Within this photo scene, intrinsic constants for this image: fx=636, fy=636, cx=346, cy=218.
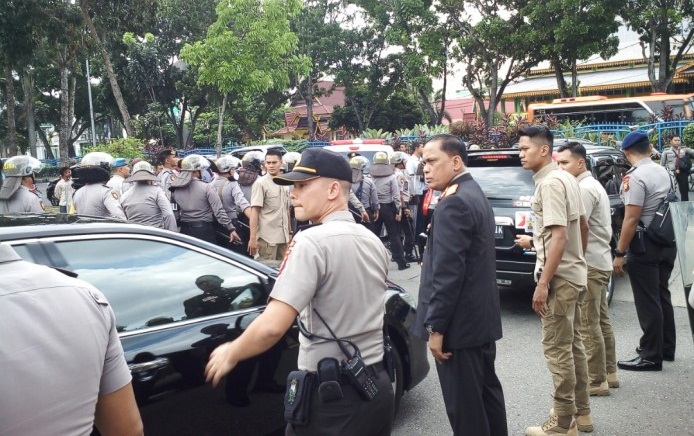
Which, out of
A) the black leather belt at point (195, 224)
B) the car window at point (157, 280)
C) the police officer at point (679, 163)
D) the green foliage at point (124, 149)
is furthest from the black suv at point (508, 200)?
the green foliage at point (124, 149)

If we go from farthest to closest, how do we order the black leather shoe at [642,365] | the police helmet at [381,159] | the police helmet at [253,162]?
1. the police helmet at [381,159]
2. the police helmet at [253,162]
3. the black leather shoe at [642,365]

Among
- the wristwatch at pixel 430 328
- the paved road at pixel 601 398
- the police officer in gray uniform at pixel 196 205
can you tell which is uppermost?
the police officer in gray uniform at pixel 196 205

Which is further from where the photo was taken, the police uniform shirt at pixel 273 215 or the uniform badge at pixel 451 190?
the police uniform shirt at pixel 273 215

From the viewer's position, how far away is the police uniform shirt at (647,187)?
4.73 metres

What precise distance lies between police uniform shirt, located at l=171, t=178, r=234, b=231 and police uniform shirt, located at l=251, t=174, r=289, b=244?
1.81ft

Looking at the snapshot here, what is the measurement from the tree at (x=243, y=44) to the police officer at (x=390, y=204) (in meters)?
9.68

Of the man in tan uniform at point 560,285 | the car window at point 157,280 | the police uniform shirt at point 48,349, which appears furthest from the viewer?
the man in tan uniform at point 560,285

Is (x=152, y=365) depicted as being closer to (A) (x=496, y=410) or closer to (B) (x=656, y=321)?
(A) (x=496, y=410)

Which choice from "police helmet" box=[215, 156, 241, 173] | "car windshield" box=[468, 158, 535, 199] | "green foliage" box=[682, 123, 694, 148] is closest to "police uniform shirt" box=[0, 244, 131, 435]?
"car windshield" box=[468, 158, 535, 199]

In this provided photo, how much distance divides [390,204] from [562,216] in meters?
5.81

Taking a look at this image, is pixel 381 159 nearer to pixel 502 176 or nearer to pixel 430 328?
pixel 502 176

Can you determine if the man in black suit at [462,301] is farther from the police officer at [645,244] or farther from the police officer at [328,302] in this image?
the police officer at [645,244]

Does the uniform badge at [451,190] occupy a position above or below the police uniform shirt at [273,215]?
above

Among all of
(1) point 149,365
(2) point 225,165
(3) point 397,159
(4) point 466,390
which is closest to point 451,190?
(4) point 466,390
